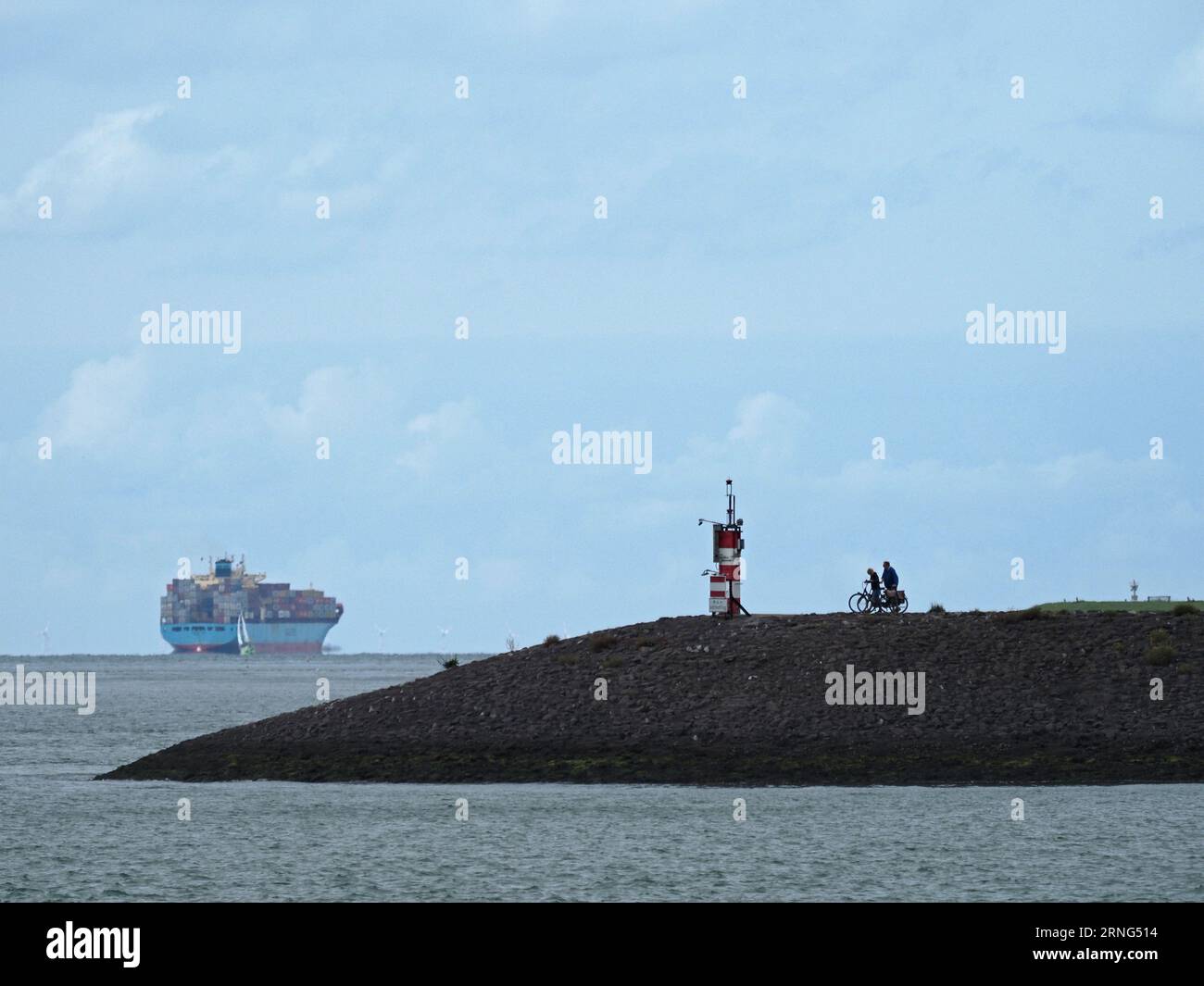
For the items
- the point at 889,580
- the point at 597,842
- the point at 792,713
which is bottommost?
the point at 597,842

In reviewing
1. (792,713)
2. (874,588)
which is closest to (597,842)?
(792,713)

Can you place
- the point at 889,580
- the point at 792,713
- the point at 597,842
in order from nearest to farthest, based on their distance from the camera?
the point at 597,842 < the point at 792,713 < the point at 889,580

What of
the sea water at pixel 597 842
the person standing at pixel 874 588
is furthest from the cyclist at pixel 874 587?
the sea water at pixel 597 842

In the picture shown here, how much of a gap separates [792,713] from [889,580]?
10022mm

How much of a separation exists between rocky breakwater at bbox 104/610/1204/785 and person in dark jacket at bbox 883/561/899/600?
1.62 m

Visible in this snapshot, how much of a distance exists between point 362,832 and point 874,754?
A: 15.9 m

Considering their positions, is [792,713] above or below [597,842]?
above

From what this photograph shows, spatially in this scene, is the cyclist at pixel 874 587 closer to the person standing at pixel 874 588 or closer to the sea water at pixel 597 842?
the person standing at pixel 874 588

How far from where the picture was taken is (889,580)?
62.1m

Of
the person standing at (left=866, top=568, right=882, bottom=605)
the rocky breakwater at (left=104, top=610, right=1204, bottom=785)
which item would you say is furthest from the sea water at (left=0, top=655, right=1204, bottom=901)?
the person standing at (left=866, top=568, right=882, bottom=605)

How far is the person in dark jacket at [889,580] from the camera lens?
62.0 meters

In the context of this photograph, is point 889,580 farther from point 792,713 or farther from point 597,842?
point 597,842
